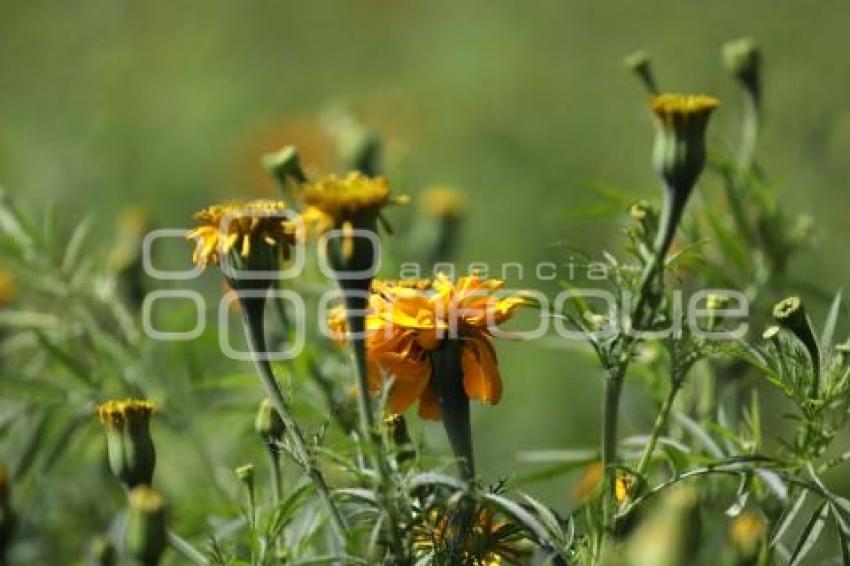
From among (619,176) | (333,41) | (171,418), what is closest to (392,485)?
(171,418)

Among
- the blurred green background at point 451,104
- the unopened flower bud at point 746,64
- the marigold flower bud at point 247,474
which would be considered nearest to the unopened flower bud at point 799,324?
the marigold flower bud at point 247,474

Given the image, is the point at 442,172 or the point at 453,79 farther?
the point at 453,79

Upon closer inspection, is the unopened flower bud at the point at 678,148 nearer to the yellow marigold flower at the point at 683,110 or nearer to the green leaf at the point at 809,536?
the yellow marigold flower at the point at 683,110

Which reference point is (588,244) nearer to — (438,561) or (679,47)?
(679,47)

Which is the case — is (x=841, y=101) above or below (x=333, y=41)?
below

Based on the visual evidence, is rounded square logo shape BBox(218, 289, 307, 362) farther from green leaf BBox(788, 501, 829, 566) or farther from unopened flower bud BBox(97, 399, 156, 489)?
green leaf BBox(788, 501, 829, 566)

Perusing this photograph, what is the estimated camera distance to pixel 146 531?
1.04m

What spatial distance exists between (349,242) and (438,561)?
9.2 inches

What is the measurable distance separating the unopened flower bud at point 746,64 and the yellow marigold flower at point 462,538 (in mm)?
797

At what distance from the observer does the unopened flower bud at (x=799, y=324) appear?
45.8 inches

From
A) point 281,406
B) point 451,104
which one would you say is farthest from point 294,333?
point 451,104

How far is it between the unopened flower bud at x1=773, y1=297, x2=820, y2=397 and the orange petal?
0.21 m

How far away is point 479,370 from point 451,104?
142 inches

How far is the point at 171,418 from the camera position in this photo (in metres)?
2.03
